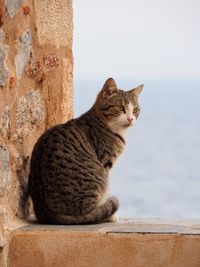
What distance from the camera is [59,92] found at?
427cm

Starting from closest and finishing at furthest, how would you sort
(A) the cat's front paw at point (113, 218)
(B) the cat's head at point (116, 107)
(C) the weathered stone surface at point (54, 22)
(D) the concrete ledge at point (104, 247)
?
(D) the concrete ledge at point (104, 247) → (A) the cat's front paw at point (113, 218) → (C) the weathered stone surface at point (54, 22) → (B) the cat's head at point (116, 107)

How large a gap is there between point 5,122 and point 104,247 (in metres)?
0.70

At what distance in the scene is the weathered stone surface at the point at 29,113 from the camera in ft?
12.4

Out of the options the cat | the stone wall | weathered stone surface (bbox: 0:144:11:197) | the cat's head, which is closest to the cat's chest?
the cat

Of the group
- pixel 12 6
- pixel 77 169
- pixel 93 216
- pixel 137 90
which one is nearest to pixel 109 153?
pixel 77 169

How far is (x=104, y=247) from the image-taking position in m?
3.51

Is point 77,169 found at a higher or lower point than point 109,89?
lower

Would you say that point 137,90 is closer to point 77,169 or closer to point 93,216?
point 77,169

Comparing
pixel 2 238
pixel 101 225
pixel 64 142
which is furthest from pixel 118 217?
pixel 2 238

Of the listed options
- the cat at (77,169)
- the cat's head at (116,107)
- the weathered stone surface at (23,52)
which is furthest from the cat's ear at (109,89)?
the weathered stone surface at (23,52)

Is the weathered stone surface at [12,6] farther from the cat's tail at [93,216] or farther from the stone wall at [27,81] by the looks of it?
the cat's tail at [93,216]

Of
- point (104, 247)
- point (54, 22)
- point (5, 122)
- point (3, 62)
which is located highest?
point (54, 22)

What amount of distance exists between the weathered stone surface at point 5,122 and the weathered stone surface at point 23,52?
235 mm

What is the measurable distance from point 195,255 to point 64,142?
864 mm
